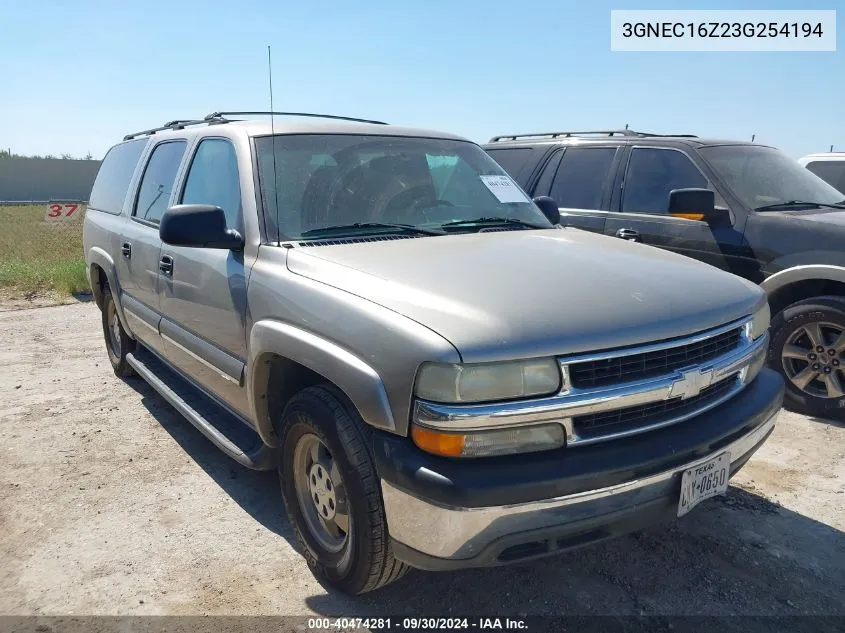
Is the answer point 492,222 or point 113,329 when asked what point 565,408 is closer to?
point 492,222

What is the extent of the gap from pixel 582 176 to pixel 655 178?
0.67 meters

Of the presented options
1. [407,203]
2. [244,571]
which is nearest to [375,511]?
[244,571]

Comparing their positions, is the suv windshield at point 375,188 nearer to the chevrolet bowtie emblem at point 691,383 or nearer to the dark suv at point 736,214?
the chevrolet bowtie emblem at point 691,383

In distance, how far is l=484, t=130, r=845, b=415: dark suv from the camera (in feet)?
15.1

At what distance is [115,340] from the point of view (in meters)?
5.69

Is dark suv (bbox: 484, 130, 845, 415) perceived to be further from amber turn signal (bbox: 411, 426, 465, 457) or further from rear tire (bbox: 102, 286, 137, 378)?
rear tire (bbox: 102, 286, 137, 378)

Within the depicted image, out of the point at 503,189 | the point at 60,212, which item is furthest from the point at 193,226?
the point at 60,212

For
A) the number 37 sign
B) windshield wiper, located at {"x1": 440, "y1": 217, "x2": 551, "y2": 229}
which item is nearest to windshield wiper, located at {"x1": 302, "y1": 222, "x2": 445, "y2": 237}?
windshield wiper, located at {"x1": 440, "y1": 217, "x2": 551, "y2": 229}

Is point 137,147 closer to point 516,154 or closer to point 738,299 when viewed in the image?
point 516,154

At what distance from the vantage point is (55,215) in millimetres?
11789

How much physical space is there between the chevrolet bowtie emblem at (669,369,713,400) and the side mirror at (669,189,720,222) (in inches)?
107

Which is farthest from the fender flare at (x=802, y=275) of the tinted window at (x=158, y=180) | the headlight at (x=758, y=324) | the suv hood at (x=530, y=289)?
the tinted window at (x=158, y=180)

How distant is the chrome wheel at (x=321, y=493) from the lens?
2.59 m

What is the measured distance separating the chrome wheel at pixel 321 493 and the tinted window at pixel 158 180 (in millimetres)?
2095
